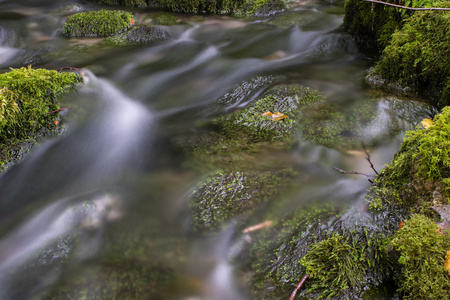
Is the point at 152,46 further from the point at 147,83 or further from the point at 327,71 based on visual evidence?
the point at 327,71

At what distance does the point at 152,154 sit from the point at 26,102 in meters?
1.47

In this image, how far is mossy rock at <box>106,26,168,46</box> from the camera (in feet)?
21.8

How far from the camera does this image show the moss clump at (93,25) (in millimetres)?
6949

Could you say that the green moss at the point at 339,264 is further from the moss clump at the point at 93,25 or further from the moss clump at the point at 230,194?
the moss clump at the point at 93,25

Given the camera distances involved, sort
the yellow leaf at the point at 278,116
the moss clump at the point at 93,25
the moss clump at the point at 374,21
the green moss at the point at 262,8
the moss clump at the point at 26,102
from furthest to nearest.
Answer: the green moss at the point at 262,8, the moss clump at the point at 93,25, the moss clump at the point at 374,21, the yellow leaf at the point at 278,116, the moss clump at the point at 26,102

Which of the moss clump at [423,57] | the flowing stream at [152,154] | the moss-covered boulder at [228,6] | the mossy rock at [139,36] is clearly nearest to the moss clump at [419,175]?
the flowing stream at [152,154]

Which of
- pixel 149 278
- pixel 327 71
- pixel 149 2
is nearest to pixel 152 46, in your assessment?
pixel 149 2

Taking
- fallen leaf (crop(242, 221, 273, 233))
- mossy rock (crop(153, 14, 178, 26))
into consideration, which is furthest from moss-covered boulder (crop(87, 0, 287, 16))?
fallen leaf (crop(242, 221, 273, 233))

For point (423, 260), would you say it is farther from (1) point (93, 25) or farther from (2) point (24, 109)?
(1) point (93, 25)

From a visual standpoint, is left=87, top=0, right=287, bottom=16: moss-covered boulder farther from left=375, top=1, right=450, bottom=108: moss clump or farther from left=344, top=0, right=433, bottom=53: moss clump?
left=375, top=1, right=450, bottom=108: moss clump

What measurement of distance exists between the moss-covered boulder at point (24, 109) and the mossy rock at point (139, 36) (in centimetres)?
309

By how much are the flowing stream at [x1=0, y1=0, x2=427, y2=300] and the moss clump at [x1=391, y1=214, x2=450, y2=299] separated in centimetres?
61

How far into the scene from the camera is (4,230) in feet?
9.21

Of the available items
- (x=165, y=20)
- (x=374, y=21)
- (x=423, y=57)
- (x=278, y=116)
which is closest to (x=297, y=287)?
(x=278, y=116)
